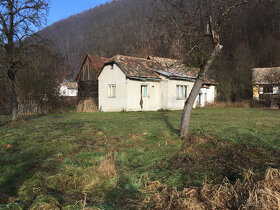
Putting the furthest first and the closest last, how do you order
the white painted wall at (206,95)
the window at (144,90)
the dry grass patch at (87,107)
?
1. the white painted wall at (206,95)
2. the window at (144,90)
3. the dry grass patch at (87,107)

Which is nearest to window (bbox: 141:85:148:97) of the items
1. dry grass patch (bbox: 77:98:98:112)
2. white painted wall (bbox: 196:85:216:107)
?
dry grass patch (bbox: 77:98:98:112)

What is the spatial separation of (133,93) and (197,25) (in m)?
12.7

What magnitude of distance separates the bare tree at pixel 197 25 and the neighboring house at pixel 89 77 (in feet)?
65.9

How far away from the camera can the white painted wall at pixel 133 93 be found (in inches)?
791

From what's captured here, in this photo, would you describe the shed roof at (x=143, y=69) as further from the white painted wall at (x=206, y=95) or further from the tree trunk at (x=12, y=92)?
the tree trunk at (x=12, y=92)

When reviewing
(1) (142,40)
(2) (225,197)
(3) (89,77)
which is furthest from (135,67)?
(1) (142,40)

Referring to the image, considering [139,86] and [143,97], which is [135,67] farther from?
[143,97]

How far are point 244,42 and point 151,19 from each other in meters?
55.8

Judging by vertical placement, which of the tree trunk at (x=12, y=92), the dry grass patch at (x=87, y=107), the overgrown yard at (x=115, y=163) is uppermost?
the tree trunk at (x=12, y=92)

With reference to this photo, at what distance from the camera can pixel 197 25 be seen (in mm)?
7844

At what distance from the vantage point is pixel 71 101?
2503cm

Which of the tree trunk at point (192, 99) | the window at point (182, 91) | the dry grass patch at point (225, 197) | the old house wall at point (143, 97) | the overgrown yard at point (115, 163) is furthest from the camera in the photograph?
the window at point (182, 91)

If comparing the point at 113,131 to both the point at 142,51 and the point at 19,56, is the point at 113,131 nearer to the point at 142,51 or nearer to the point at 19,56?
the point at 19,56

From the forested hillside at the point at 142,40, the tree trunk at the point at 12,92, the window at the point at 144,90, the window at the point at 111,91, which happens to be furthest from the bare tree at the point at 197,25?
the forested hillside at the point at 142,40
